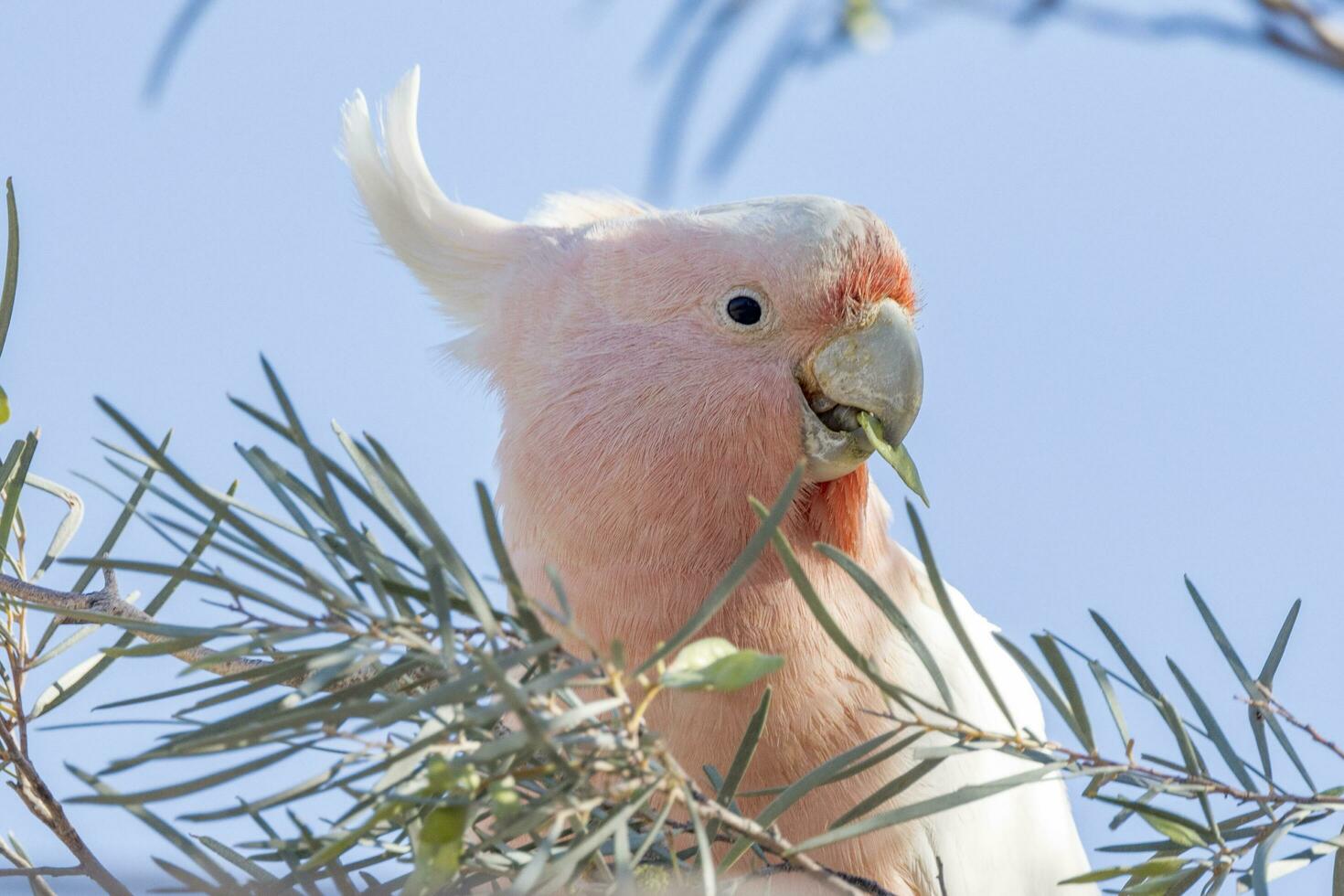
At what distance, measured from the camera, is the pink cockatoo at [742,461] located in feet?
6.68

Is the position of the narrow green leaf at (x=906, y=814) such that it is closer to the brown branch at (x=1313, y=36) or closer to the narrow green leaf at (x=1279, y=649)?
the narrow green leaf at (x=1279, y=649)

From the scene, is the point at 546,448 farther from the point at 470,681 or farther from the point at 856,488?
the point at 470,681

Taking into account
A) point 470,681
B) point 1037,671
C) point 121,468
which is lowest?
point 1037,671

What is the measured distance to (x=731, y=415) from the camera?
2145mm

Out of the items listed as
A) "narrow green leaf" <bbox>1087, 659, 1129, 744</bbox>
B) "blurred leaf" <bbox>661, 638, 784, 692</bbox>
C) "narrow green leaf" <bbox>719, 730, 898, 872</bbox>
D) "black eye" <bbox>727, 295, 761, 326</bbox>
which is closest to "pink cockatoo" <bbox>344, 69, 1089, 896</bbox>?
"black eye" <bbox>727, 295, 761, 326</bbox>

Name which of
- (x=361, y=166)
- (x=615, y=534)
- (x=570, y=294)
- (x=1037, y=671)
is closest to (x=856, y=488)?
(x=615, y=534)

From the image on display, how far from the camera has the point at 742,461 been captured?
2143 mm

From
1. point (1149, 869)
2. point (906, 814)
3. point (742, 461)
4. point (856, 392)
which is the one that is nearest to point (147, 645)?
point (906, 814)

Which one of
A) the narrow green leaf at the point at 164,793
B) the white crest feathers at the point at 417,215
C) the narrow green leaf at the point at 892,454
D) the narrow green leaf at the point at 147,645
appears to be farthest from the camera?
the white crest feathers at the point at 417,215

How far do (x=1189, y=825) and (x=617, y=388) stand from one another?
50.1 inches

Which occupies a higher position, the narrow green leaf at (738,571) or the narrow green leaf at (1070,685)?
the narrow green leaf at (738,571)

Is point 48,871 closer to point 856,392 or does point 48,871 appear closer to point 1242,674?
point 1242,674

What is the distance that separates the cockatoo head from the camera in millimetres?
2123

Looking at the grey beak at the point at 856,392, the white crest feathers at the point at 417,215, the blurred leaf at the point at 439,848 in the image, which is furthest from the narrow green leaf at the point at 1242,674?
the white crest feathers at the point at 417,215
